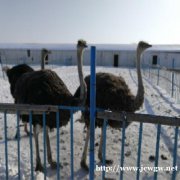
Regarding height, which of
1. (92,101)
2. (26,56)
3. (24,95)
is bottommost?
(26,56)

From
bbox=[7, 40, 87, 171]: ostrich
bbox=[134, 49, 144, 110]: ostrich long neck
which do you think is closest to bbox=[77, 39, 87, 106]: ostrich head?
bbox=[7, 40, 87, 171]: ostrich

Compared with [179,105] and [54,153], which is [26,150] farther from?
[179,105]

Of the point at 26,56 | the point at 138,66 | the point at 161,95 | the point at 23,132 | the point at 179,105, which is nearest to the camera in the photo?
the point at 138,66

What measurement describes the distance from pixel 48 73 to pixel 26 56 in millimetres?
27855

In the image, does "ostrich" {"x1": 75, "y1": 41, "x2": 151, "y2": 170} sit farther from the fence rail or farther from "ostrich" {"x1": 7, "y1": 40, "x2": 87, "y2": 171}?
the fence rail

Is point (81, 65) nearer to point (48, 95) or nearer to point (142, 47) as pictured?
point (48, 95)

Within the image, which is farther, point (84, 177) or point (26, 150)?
point (26, 150)

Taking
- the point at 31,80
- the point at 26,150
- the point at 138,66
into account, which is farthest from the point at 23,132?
the point at 138,66

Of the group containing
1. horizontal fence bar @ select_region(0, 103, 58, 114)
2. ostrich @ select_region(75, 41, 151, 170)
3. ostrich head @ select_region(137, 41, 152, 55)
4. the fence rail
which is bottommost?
the fence rail

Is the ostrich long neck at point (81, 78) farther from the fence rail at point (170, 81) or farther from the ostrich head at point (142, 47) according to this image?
the fence rail at point (170, 81)

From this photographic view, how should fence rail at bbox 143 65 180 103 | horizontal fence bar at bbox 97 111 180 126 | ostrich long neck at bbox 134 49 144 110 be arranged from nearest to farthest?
horizontal fence bar at bbox 97 111 180 126, ostrich long neck at bbox 134 49 144 110, fence rail at bbox 143 65 180 103

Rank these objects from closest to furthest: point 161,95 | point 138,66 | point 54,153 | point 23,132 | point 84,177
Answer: point 84,177 → point 138,66 → point 54,153 → point 23,132 → point 161,95

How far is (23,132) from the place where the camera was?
611cm

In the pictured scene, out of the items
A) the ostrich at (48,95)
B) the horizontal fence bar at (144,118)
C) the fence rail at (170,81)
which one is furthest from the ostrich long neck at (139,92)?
the fence rail at (170,81)
